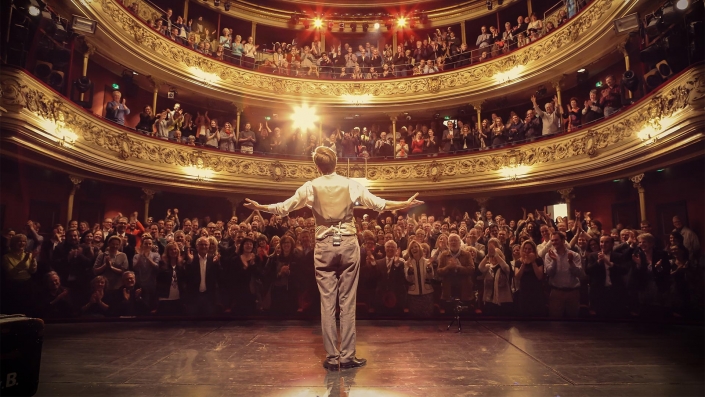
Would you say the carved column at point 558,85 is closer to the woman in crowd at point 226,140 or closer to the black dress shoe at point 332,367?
the woman in crowd at point 226,140

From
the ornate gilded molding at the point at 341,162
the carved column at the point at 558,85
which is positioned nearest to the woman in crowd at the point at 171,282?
the ornate gilded molding at the point at 341,162

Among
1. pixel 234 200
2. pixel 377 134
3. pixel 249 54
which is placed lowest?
pixel 234 200

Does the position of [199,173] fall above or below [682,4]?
below

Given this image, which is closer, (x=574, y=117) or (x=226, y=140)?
(x=574, y=117)

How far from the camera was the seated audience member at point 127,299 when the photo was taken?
4941 mm

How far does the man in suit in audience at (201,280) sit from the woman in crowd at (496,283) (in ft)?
12.2

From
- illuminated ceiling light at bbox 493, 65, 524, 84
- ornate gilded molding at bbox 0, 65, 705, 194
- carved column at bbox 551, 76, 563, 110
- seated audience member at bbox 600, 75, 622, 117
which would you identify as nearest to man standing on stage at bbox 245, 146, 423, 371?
ornate gilded molding at bbox 0, 65, 705, 194

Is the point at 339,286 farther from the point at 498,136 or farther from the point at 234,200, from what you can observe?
the point at 498,136

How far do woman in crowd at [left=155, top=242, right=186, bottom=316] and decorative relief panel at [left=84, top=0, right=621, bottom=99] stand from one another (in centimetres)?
801

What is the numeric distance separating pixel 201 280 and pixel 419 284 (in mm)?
2992

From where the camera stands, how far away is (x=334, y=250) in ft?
9.87

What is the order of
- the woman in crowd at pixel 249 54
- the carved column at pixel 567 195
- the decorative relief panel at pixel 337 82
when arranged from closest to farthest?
the decorative relief panel at pixel 337 82, the carved column at pixel 567 195, the woman in crowd at pixel 249 54

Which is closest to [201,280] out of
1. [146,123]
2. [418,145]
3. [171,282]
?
[171,282]

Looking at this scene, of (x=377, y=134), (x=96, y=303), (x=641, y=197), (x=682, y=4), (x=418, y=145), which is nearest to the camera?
(x=96, y=303)
